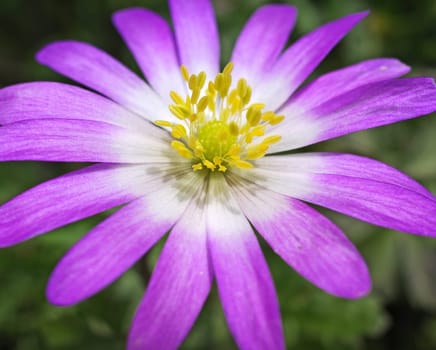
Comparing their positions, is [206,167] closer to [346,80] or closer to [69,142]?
[69,142]

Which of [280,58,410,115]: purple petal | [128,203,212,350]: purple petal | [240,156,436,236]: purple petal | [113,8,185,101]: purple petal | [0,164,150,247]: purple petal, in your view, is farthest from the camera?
[113,8,185,101]: purple petal

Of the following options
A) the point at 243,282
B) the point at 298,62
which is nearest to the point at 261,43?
the point at 298,62

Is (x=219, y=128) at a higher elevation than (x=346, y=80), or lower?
lower

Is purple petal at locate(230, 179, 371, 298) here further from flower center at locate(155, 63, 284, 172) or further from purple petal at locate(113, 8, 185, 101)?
purple petal at locate(113, 8, 185, 101)

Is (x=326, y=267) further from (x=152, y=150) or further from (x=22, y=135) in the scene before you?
(x=22, y=135)

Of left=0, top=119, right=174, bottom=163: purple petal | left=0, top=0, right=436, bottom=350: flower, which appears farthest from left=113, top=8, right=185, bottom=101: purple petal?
left=0, top=119, right=174, bottom=163: purple petal
